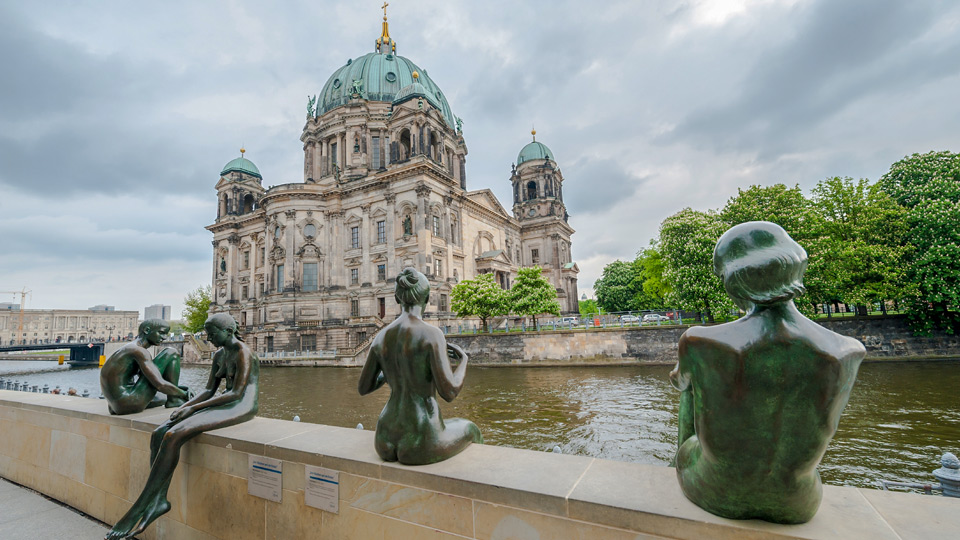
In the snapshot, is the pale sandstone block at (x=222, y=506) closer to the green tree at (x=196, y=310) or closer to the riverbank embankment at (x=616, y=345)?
the riverbank embankment at (x=616, y=345)

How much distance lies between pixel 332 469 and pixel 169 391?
9.47 feet

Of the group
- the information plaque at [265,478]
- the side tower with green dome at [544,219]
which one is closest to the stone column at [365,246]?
the side tower with green dome at [544,219]

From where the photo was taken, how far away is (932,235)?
2152 cm

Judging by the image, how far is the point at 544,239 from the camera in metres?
59.6

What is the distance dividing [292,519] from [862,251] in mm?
29755

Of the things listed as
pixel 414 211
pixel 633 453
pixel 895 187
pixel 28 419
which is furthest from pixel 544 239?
A: pixel 28 419

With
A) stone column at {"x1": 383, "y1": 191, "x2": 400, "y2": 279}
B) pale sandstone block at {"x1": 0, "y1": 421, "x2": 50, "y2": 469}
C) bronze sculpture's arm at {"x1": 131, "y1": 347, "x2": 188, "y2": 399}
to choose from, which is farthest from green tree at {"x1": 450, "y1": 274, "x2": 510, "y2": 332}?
bronze sculpture's arm at {"x1": 131, "y1": 347, "x2": 188, "y2": 399}

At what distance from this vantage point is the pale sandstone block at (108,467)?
4141mm

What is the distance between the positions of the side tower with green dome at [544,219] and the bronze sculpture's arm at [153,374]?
55.1 meters

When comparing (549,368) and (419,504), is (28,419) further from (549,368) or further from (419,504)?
(549,368)

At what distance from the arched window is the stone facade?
322ft

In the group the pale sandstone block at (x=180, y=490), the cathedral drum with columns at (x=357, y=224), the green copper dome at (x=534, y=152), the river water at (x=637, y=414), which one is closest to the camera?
the pale sandstone block at (x=180, y=490)

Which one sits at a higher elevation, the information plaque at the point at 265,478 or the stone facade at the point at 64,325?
the stone facade at the point at 64,325

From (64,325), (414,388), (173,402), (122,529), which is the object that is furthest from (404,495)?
(64,325)
